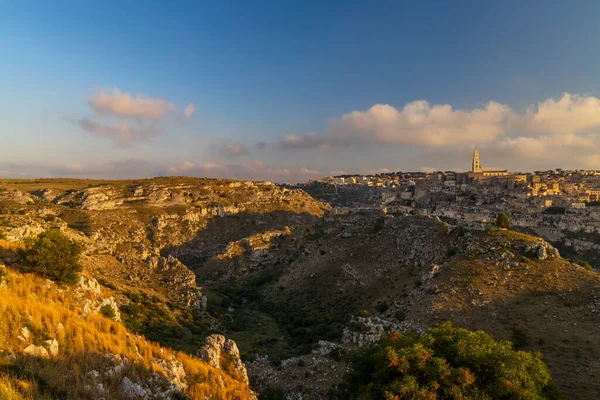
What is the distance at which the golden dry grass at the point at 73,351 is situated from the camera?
910 cm

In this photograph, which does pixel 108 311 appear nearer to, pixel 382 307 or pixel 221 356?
pixel 221 356

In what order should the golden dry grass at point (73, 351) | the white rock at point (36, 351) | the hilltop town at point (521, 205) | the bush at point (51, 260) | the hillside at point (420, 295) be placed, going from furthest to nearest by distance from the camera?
the hilltop town at point (521, 205) → the hillside at point (420, 295) → the bush at point (51, 260) → the white rock at point (36, 351) → the golden dry grass at point (73, 351)

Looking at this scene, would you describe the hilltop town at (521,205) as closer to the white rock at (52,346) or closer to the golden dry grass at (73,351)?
the golden dry grass at (73,351)

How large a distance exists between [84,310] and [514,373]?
67.2 feet

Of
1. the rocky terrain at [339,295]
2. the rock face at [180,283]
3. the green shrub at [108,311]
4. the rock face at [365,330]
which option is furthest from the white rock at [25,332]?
the rock face at [180,283]

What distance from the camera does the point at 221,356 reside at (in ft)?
61.5

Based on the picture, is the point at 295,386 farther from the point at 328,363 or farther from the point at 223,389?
the point at 223,389

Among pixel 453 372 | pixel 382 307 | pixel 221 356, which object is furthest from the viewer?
pixel 382 307

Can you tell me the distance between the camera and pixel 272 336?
108ft

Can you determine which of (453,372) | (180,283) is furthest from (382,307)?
(180,283)

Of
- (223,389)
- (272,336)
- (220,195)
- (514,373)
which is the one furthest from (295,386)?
(220,195)

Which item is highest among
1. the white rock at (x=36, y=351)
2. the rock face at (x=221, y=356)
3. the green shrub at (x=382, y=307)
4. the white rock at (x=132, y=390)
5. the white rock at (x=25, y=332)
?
the white rock at (x=25, y=332)

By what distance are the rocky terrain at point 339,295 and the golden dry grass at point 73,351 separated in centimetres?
292

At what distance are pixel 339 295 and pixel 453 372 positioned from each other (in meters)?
28.9
